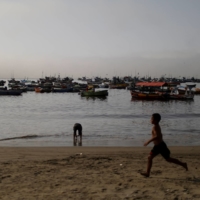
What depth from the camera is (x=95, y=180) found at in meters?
6.83

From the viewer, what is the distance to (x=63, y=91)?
3275 inches

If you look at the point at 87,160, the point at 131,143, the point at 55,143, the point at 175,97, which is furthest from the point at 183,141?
the point at 175,97

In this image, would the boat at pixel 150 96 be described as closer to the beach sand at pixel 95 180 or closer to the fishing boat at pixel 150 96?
the fishing boat at pixel 150 96

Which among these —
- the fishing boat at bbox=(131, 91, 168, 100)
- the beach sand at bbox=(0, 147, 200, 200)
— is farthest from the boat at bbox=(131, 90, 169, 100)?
the beach sand at bbox=(0, 147, 200, 200)

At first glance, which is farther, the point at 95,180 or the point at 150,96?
the point at 150,96

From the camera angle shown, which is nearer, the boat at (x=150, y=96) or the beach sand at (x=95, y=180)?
A: the beach sand at (x=95, y=180)

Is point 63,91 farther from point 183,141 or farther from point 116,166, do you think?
point 116,166

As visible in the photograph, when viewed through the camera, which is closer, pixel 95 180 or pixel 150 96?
pixel 95 180

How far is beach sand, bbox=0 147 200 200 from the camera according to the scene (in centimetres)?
588

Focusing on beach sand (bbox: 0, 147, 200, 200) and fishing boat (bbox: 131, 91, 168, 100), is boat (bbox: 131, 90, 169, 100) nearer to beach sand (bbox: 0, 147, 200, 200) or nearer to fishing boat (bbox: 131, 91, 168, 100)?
fishing boat (bbox: 131, 91, 168, 100)

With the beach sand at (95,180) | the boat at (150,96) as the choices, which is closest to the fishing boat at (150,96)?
the boat at (150,96)

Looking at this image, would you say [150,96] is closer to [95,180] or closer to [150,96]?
[150,96]

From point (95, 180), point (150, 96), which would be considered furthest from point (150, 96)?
point (95, 180)

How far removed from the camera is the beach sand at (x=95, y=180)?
588 centimetres
